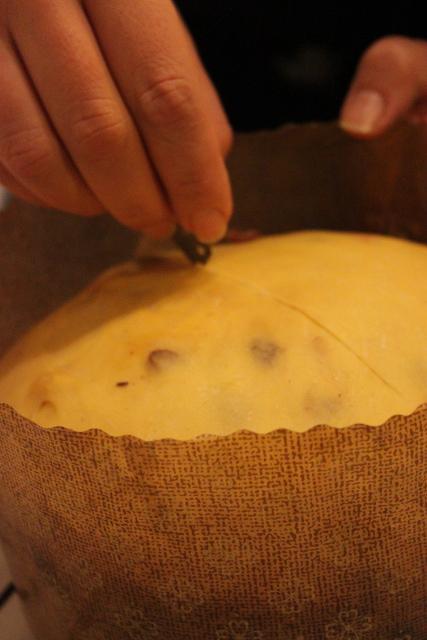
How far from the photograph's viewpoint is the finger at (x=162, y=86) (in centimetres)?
66

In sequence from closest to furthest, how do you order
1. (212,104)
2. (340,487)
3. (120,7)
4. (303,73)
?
(340,487) → (120,7) → (212,104) → (303,73)

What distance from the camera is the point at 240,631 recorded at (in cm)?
56

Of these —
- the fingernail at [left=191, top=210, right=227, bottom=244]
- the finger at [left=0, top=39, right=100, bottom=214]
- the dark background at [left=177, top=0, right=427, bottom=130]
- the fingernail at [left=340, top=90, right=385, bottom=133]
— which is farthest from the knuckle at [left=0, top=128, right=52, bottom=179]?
the dark background at [left=177, top=0, right=427, bottom=130]

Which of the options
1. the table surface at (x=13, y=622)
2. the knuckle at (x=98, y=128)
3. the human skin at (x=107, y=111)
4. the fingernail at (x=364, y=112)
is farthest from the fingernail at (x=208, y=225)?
the table surface at (x=13, y=622)

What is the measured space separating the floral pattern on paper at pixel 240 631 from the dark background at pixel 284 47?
75 cm

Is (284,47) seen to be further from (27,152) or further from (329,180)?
(27,152)

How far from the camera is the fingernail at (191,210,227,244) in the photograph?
2.40 ft

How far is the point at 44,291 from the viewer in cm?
98

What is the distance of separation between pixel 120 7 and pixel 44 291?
1.28 feet

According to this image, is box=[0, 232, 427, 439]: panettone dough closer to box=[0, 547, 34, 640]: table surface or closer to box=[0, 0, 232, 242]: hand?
box=[0, 0, 232, 242]: hand

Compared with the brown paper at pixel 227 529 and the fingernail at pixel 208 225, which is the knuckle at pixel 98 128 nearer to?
the fingernail at pixel 208 225

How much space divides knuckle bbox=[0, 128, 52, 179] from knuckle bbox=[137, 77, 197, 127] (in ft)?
0.29

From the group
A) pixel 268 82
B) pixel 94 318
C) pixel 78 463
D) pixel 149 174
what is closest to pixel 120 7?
pixel 149 174

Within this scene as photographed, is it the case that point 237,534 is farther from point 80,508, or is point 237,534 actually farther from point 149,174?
point 149,174
